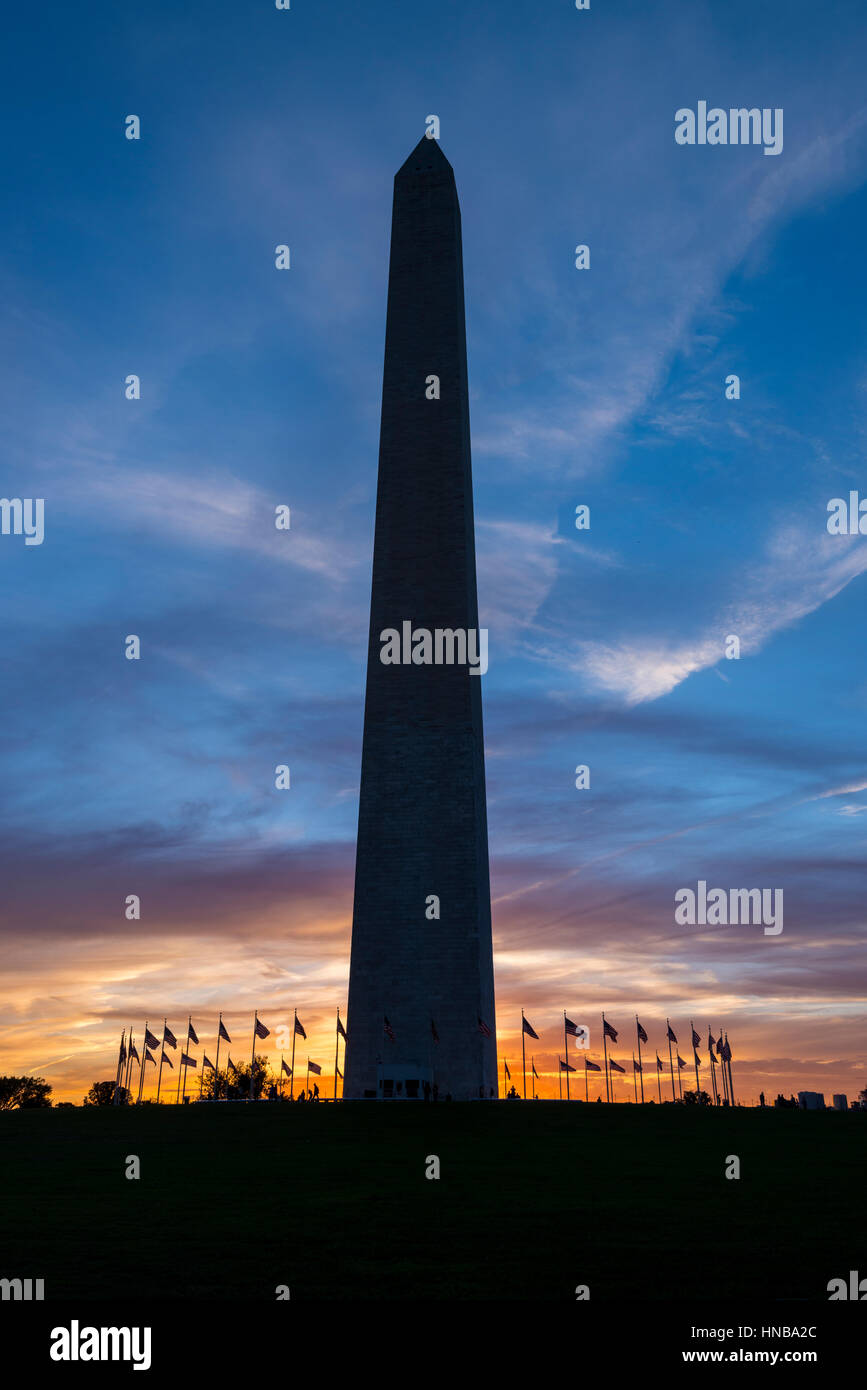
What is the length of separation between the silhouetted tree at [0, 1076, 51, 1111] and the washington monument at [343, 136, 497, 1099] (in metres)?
37.7

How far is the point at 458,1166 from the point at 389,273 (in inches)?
1668

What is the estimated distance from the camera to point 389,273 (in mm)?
53500

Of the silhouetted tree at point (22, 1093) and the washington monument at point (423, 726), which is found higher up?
the washington monument at point (423, 726)

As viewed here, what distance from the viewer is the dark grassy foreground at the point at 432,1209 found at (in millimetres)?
12805

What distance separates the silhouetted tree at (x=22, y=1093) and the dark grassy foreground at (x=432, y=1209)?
44.6 m

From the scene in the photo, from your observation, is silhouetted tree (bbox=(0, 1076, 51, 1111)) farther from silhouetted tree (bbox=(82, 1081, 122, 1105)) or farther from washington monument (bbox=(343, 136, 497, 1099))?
washington monument (bbox=(343, 136, 497, 1099))

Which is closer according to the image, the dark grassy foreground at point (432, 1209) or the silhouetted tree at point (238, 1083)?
the dark grassy foreground at point (432, 1209)

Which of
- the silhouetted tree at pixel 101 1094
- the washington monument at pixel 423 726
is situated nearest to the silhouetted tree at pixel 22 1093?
the silhouetted tree at pixel 101 1094

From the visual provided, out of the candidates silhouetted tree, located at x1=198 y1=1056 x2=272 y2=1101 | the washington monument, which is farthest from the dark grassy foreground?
silhouetted tree, located at x1=198 y1=1056 x2=272 y2=1101

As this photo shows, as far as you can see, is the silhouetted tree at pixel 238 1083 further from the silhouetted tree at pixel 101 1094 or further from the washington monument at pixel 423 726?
the washington monument at pixel 423 726

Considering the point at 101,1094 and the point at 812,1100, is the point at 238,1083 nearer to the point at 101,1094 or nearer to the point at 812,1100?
the point at 101,1094

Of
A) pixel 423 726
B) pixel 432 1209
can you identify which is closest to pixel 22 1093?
pixel 423 726
